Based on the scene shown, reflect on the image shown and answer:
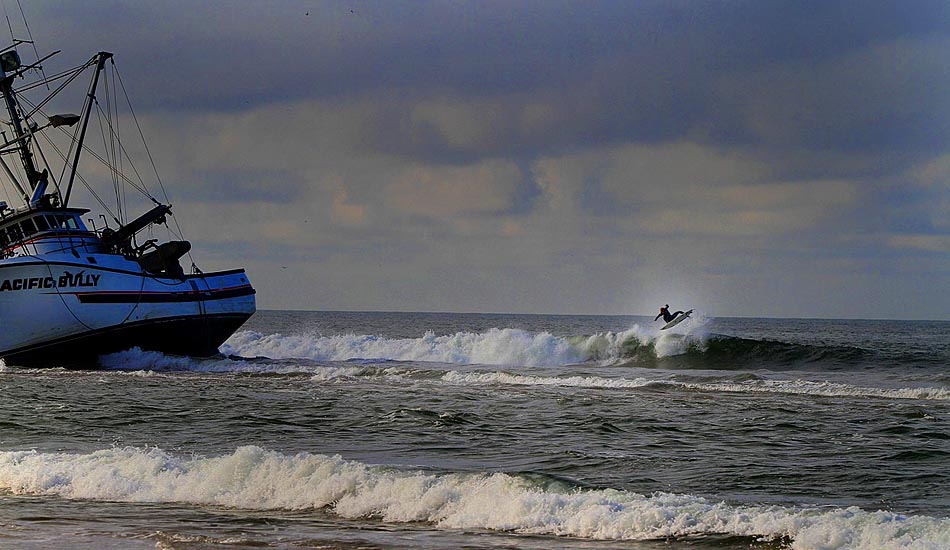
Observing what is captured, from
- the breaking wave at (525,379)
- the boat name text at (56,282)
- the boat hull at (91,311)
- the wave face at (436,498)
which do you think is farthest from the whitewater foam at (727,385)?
the wave face at (436,498)

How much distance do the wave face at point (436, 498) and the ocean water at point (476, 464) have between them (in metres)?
0.03

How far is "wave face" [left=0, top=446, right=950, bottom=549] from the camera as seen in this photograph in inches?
464

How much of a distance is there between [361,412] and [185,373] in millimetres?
18350

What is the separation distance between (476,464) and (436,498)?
3.47 meters

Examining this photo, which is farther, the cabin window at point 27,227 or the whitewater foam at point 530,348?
the whitewater foam at point 530,348

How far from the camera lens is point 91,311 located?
1609 inches

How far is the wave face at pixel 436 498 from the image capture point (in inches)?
464

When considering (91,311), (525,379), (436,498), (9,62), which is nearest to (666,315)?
(525,379)

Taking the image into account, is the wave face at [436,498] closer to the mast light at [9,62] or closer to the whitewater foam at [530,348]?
the mast light at [9,62]

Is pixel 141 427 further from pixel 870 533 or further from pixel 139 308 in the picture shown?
pixel 139 308

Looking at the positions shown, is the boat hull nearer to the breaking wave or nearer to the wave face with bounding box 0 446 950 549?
the breaking wave

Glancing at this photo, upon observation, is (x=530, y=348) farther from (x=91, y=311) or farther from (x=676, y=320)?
(x=91, y=311)

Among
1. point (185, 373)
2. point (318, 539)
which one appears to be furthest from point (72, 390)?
point (318, 539)

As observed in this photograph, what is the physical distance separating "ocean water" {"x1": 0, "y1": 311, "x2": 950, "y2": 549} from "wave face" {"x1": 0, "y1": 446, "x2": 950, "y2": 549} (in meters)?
0.03
